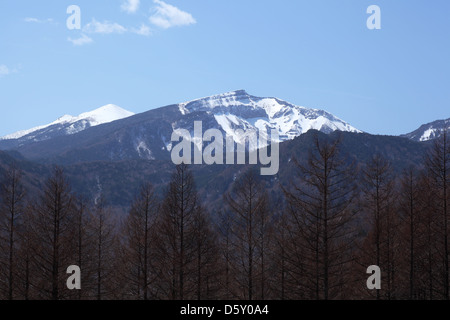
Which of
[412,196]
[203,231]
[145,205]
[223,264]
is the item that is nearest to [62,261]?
[145,205]

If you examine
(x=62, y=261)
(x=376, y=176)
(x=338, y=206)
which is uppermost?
(x=376, y=176)

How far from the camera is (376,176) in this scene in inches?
1347

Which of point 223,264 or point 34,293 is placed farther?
point 223,264
